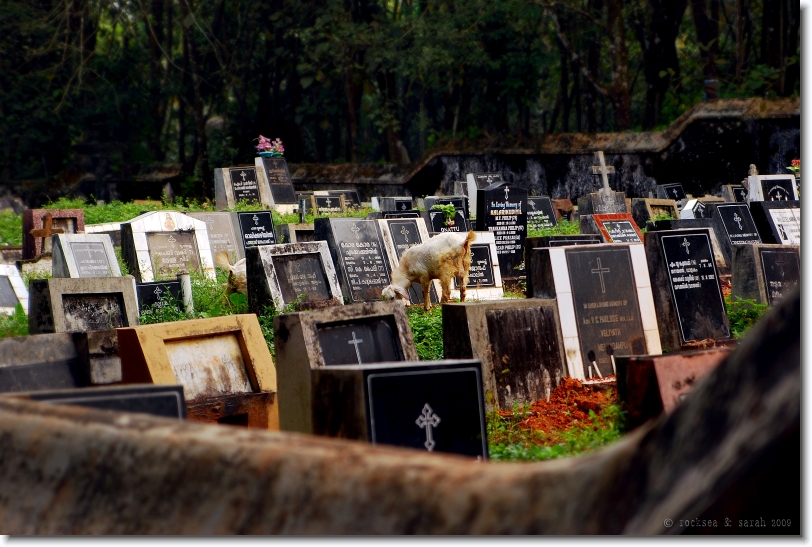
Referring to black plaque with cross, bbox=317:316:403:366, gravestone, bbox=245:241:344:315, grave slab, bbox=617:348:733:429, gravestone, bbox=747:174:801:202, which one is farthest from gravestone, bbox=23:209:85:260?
grave slab, bbox=617:348:733:429

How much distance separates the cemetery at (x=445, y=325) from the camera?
5.31ft

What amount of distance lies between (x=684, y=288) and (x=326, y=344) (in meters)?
3.95

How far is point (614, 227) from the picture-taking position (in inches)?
525

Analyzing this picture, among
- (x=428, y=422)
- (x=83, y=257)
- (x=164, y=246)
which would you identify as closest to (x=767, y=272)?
(x=428, y=422)

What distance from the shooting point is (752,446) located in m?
1.41

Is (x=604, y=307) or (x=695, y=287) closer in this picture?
(x=604, y=307)

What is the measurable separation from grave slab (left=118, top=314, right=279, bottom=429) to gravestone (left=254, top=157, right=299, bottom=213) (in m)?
15.4

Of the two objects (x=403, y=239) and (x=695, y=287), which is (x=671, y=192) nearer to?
(x=403, y=239)

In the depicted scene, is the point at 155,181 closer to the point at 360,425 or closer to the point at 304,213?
the point at 304,213

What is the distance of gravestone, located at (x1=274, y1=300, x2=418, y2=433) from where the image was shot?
5.76m

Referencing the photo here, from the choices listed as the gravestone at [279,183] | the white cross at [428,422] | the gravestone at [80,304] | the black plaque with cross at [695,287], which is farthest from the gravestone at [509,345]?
the gravestone at [279,183]

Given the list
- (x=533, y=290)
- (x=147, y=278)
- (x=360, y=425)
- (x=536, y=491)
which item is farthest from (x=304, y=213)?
(x=536, y=491)

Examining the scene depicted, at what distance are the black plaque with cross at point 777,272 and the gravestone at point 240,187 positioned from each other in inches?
524

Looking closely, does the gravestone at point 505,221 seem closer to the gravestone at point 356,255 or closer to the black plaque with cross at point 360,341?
the gravestone at point 356,255
